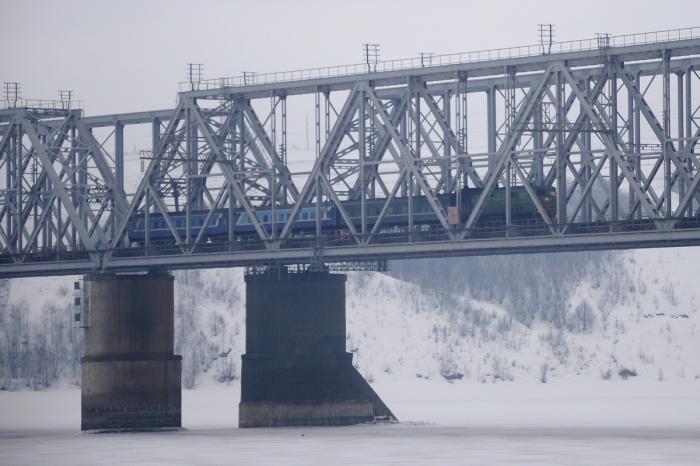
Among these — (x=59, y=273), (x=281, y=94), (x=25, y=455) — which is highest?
(x=281, y=94)

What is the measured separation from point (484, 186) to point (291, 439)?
70.2ft

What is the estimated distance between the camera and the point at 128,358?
155 meters

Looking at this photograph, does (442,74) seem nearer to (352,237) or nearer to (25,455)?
(352,237)

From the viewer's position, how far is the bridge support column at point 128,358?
6088 inches

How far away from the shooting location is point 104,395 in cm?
15462

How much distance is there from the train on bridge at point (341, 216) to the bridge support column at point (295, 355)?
4841mm

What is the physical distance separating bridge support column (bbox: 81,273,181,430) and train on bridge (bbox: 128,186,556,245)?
706cm

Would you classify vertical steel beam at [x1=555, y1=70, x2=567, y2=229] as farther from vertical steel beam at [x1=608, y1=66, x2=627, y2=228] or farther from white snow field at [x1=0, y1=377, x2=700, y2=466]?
white snow field at [x1=0, y1=377, x2=700, y2=466]

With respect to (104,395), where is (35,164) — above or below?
above

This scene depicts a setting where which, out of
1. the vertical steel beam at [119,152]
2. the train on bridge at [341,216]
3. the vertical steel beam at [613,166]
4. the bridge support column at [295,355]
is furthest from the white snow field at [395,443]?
the vertical steel beam at [119,152]

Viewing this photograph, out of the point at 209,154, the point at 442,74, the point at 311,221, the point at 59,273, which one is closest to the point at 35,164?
the point at 59,273

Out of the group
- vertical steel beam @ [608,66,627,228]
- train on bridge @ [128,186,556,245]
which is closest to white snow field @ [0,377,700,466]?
vertical steel beam @ [608,66,627,228]

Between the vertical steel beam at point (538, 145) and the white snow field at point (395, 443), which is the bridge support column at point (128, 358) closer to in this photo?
the white snow field at point (395, 443)

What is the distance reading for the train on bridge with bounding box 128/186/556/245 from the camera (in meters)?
144
